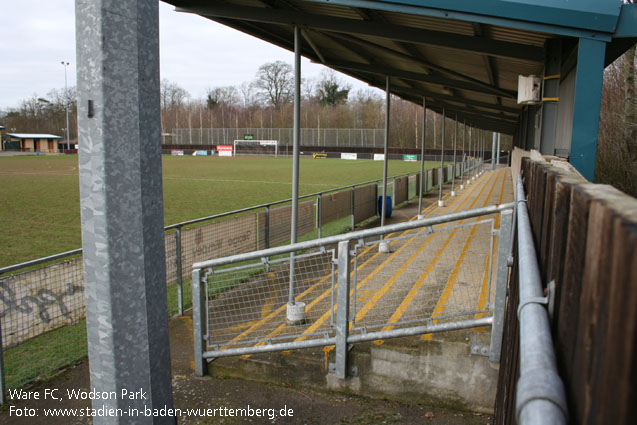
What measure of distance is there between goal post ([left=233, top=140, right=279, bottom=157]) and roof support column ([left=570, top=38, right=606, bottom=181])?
72246mm

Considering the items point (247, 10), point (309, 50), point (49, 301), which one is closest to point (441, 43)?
point (247, 10)

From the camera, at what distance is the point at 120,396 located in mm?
2365

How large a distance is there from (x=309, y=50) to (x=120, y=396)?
21.6 feet

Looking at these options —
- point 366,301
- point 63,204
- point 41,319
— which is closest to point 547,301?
point 366,301

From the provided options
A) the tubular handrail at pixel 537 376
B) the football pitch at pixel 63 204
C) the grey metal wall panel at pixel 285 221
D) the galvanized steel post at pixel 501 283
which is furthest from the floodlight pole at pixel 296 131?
the football pitch at pixel 63 204

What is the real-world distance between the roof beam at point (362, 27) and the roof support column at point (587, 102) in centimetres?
114

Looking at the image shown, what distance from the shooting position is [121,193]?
7.47 feet

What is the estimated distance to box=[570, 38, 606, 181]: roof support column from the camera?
14.3 ft

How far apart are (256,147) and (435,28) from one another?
79217mm

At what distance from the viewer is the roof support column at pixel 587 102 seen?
4.35m

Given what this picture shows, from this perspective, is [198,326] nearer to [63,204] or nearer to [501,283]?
[501,283]

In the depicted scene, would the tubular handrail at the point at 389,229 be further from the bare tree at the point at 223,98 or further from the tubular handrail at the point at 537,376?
the bare tree at the point at 223,98

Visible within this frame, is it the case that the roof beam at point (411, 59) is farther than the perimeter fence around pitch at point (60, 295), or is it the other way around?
the roof beam at point (411, 59)

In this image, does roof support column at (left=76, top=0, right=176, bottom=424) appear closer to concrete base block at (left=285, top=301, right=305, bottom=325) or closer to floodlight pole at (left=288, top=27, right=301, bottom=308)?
concrete base block at (left=285, top=301, right=305, bottom=325)
